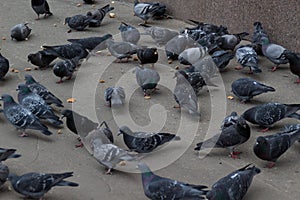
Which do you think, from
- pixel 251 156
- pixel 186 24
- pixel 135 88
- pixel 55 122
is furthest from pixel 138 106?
pixel 186 24

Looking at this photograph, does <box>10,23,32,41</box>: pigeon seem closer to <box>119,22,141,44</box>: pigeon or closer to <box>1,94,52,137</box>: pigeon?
<box>119,22,141,44</box>: pigeon

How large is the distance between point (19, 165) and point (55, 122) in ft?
2.87

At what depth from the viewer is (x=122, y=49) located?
920 centimetres

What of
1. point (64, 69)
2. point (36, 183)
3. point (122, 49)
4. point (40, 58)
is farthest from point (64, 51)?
point (36, 183)

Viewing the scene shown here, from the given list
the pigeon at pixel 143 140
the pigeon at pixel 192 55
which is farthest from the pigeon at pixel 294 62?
the pigeon at pixel 143 140

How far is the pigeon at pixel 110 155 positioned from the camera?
632 cm

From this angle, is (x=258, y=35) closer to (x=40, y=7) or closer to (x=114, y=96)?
(x=114, y=96)

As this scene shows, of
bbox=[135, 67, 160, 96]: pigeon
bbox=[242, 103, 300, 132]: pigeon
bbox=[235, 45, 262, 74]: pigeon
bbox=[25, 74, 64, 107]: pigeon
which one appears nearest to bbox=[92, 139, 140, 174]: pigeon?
bbox=[25, 74, 64, 107]: pigeon

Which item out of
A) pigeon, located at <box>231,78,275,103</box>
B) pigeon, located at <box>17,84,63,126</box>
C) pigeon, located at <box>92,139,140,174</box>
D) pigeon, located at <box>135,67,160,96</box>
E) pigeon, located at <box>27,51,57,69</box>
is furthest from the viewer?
pigeon, located at <box>27,51,57,69</box>

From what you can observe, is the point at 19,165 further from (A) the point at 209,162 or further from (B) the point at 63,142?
(A) the point at 209,162

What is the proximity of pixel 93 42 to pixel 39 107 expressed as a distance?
2.51m

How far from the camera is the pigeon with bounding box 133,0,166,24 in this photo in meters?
10.8

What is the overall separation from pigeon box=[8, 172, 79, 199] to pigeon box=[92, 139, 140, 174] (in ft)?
1.89

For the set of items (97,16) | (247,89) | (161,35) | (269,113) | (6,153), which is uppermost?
(269,113)
